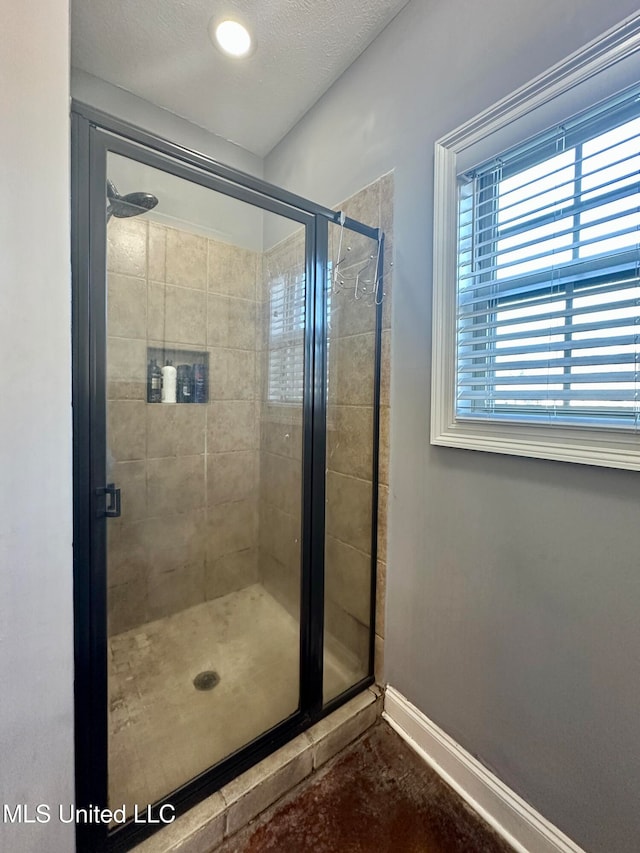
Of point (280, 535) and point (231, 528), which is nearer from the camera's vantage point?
point (280, 535)

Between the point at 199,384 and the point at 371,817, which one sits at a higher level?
the point at 199,384

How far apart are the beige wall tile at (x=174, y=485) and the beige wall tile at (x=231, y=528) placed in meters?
0.12

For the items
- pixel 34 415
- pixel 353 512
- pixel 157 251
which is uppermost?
pixel 157 251

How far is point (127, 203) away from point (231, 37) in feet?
2.69

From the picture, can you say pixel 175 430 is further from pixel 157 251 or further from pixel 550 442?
pixel 550 442

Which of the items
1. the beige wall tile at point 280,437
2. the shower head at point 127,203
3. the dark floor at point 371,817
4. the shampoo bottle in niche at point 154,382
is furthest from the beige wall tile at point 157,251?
the dark floor at point 371,817

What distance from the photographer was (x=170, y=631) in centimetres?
166

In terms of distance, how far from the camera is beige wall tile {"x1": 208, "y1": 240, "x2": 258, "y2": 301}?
5.60 ft

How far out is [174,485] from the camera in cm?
170

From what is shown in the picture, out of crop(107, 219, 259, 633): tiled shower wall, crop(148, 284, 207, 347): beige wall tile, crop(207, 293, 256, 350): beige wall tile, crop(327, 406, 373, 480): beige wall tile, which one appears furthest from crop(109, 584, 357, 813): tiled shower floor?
crop(207, 293, 256, 350): beige wall tile

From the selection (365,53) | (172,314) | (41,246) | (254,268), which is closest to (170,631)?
(172,314)

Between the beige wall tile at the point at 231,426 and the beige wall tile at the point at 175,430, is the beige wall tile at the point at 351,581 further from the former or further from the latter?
the beige wall tile at the point at 175,430

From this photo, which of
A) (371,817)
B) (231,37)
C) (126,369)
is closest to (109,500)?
(126,369)

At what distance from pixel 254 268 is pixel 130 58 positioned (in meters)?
0.91
